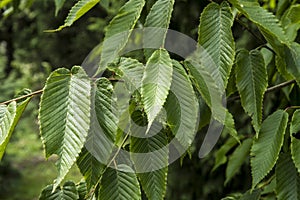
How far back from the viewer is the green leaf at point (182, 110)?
22.7 inches

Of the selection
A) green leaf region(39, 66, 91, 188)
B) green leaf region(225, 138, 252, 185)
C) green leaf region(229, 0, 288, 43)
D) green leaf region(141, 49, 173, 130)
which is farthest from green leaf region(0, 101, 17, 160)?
green leaf region(225, 138, 252, 185)

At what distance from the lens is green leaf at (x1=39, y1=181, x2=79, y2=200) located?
650mm

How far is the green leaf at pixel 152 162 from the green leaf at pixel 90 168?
0.05 m

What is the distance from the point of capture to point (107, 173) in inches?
24.0

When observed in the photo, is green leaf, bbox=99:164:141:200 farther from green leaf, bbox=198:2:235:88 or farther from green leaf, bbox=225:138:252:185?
green leaf, bbox=225:138:252:185

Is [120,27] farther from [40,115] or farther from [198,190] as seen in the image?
[198,190]

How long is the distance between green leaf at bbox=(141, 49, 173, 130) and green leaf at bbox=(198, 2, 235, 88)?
0.08 m

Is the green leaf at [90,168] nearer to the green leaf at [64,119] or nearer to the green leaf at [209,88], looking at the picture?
the green leaf at [64,119]

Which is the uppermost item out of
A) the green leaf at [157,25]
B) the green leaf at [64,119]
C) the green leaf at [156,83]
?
A: the green leaf at [157,25]

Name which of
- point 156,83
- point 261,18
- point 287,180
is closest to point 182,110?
point 156,83

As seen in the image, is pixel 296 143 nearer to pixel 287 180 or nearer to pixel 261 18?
pixel 287 180

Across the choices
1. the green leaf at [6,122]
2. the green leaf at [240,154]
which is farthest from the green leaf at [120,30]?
the green leaf at [240,154]

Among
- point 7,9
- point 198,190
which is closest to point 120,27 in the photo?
point 7,9

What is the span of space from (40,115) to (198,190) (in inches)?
92.5
